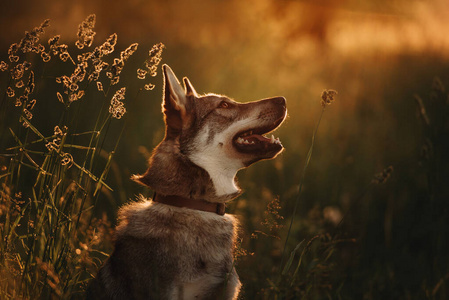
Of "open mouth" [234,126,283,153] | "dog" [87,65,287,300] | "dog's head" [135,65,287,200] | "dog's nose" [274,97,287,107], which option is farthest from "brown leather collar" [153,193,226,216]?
"dog's nose" [274,97,287,107]

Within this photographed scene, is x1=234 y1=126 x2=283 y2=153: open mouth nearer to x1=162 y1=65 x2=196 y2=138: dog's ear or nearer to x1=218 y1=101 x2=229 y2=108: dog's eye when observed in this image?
x1=218 y1=101 x2=229 y2=108: dog's eye

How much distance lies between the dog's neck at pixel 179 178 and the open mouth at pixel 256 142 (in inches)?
11.2

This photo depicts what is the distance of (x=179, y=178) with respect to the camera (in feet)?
11.3

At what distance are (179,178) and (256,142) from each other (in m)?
0.68

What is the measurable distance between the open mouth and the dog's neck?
0.29 metres

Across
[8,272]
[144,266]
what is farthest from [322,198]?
[8,272]

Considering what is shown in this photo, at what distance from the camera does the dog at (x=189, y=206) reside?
3.05m

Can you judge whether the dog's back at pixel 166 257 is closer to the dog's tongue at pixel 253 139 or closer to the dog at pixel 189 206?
the dog at pixel 189 206

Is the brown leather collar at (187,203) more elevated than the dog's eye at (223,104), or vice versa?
the dog's eye at (223,104)

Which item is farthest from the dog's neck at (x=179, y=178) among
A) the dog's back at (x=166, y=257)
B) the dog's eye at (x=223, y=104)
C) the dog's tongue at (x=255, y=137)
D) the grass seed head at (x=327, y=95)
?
the grass seed head at (x=327, y=95)

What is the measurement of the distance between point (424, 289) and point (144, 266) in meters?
2.11

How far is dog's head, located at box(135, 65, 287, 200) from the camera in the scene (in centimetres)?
357

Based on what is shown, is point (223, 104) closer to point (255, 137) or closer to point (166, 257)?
point (255, 137)

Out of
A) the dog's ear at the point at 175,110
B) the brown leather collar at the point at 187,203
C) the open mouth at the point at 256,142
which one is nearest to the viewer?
the brown leather collar at the point at 187,203
